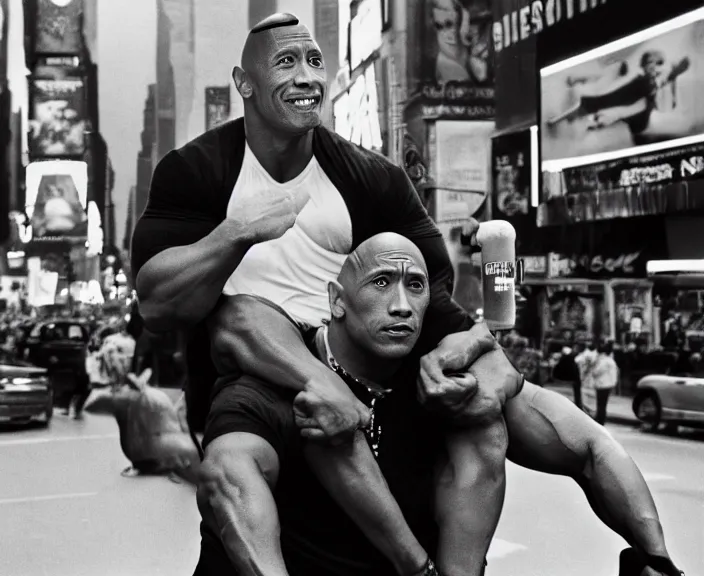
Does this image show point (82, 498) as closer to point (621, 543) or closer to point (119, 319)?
point (119, 319)

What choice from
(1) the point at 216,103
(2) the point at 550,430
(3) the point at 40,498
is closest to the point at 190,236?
(2) the point at 550,430

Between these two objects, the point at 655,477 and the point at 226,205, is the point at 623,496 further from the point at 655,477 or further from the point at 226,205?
the point at 655,477

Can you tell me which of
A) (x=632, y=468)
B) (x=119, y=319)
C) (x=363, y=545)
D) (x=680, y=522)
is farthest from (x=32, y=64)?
(x=680, y=522)

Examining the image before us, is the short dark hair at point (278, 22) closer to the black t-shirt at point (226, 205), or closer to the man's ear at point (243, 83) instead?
the man's ear at point (243, 83)

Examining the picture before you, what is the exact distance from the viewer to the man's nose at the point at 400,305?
1819mm

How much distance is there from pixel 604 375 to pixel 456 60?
4.95ft

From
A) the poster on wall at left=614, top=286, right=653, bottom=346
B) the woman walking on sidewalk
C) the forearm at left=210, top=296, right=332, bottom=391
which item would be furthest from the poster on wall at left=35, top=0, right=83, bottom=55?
the woman walking on sidewalk

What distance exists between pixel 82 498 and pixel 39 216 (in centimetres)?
91

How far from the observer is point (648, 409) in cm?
407

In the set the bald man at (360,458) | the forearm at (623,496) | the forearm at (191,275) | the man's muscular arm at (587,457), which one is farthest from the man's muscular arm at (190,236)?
the forearm at (623,496)

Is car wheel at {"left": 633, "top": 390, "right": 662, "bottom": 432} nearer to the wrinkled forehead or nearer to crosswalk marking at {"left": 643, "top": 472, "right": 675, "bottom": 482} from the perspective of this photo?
crosswalk marking at {"left": 643, "top": 472, "right": 675, "bottom": 482}

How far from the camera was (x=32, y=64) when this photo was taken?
320 cm

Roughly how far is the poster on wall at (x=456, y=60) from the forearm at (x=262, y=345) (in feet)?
5.48

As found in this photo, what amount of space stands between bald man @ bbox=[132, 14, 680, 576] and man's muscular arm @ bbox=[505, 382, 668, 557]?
0.06 feet
